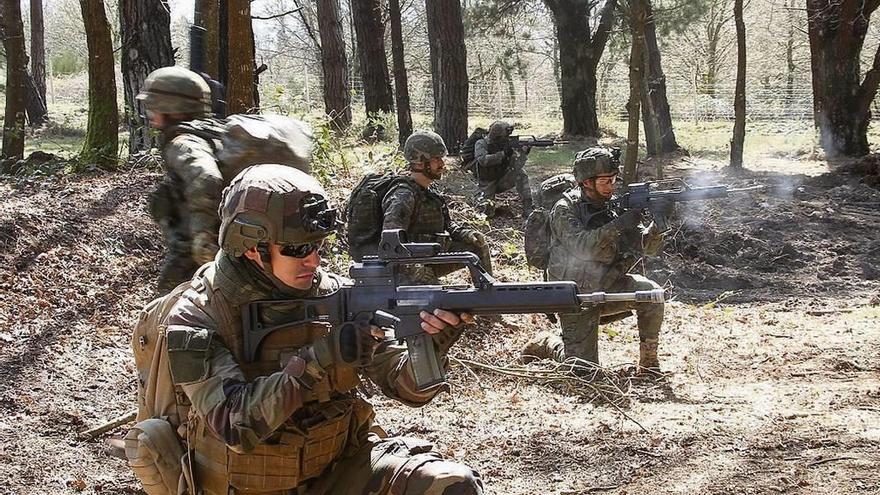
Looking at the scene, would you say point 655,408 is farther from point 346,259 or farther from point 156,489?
point 156,489

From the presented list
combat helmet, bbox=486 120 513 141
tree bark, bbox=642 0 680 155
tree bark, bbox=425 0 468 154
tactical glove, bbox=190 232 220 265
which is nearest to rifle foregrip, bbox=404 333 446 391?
tactical glove, bbox=190 232 220 265

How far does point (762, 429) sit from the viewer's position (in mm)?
5836

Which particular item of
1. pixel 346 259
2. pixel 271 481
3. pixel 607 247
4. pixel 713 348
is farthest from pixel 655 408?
pixel 271 481

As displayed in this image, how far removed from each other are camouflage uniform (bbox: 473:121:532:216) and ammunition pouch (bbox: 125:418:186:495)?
10290 mm

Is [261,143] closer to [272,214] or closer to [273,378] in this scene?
[272,214]

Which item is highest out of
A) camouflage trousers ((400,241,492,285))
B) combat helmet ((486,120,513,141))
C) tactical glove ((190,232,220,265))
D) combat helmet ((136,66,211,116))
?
combat helmet ((136,66,211,116))

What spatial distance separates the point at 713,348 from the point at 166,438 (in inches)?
251

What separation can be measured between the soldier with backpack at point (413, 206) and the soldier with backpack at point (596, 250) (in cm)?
76

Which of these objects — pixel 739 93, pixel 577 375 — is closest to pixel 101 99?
pixel 577 375

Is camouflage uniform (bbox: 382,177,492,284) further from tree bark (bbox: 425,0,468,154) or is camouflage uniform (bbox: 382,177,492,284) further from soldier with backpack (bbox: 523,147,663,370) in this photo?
tree bark (bbox: 425,0,468,154)

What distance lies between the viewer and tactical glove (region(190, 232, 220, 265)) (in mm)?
4777

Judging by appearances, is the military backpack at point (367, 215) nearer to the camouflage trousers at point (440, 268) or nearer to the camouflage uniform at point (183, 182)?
the camouflage trousers at point (440, 268)

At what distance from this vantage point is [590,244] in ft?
24.4

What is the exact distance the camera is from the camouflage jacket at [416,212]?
6.88m
